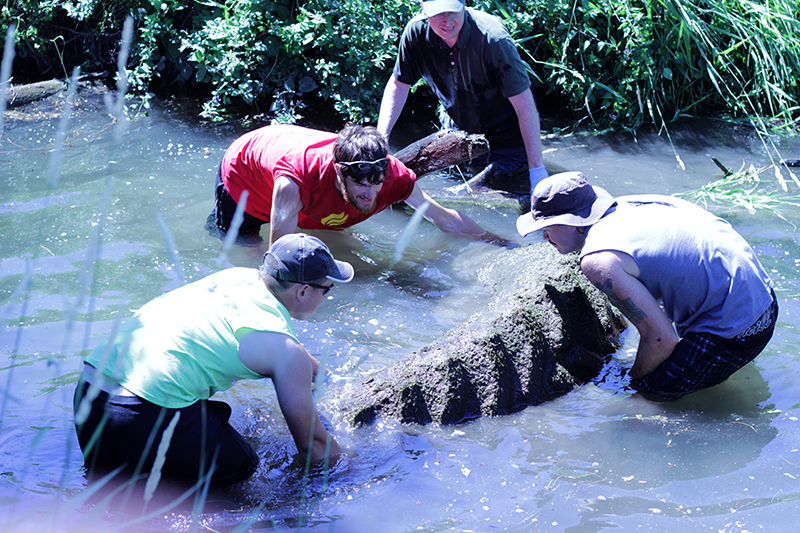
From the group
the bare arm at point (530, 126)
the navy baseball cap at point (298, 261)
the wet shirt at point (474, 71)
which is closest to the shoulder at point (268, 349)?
the navy baseball cap at point (298, 261)

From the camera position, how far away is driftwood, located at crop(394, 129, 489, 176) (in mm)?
5070

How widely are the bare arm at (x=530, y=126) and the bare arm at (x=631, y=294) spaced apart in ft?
6.62

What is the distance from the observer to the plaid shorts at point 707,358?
3.12m

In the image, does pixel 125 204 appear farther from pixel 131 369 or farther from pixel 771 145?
pixel 771 145

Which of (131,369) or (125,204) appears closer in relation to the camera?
(131,369)

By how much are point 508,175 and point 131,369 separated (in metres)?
4.03

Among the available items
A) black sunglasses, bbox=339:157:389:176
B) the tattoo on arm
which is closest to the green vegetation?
black sunglasses, bbox=339:157:389:176

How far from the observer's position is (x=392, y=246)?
5098 mm

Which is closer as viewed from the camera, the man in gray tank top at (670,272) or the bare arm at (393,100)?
the man in gray tank top at (670,272)

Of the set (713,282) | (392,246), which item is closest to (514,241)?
(392,246)

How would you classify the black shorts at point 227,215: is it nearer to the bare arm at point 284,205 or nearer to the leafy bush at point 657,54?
the bare arm at point 284,205

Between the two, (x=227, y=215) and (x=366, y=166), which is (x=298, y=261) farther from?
(x=227, y=215)

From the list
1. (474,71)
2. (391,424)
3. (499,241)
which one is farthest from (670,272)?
(474,71)

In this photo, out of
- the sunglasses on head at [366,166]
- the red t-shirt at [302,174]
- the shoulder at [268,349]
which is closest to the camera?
the shoulder at [268,349]
